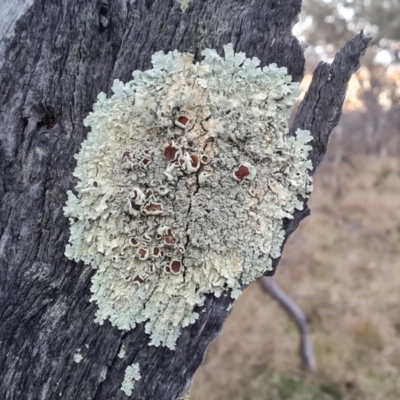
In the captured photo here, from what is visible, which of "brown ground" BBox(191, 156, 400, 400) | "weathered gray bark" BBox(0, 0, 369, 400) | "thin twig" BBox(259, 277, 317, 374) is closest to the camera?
"weathered gray bark" BBox(0, 0, 369, 400)

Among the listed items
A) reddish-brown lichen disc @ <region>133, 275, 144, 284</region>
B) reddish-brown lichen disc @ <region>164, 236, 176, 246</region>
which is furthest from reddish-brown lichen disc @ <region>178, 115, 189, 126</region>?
reddish-brown lichen disc @ <region>133, 275, 144, 284</region>

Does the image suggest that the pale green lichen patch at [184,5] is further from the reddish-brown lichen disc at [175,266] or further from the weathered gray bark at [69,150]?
the reddish-brown lichen disc at [175,266]

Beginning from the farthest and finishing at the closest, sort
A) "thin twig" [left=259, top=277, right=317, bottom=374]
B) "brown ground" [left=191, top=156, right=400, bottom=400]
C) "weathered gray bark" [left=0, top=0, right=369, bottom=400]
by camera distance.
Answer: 1. "thin twig" [left=259, top=277, right=317, bottom=374]
2. "brown ground" [left=191, top=156, right=400, bottom=400]
3. "weathered gray bark" [left=0, top=0, right=369, bottom=400]

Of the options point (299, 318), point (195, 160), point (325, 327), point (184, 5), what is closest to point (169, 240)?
point (195, 160)

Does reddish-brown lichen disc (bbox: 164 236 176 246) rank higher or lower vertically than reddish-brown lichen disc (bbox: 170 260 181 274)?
higher

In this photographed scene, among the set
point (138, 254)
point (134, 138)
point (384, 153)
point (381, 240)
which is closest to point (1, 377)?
point (138, 254)

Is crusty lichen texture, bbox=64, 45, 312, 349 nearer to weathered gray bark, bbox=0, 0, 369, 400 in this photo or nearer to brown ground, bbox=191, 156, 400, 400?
weathered gray bark, bbox=0, 0, 369, 400

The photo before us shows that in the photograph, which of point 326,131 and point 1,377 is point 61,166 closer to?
point 1,377
